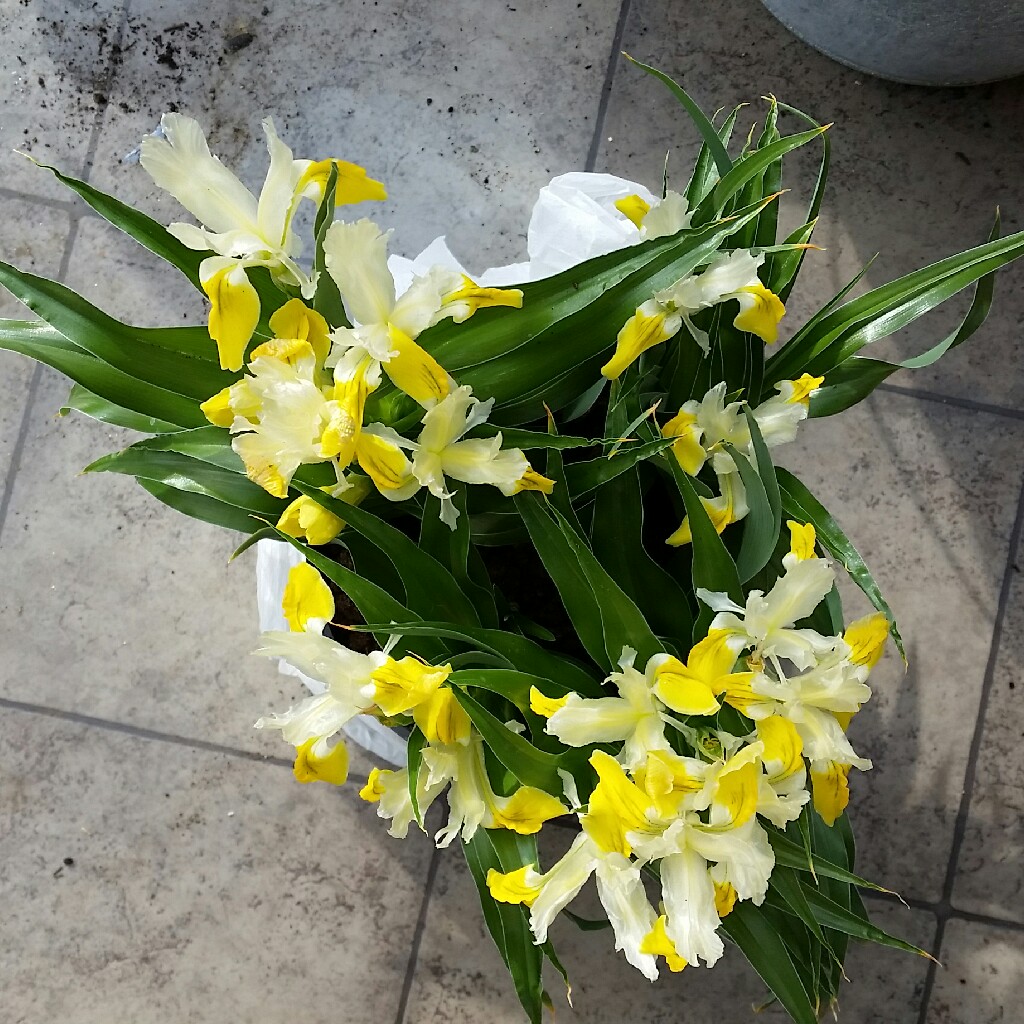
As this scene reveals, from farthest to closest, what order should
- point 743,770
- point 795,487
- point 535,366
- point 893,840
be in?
point 893,840 < point 795,487 < point 535,366 < point 743,770


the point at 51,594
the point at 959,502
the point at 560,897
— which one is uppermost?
the point at 560,897

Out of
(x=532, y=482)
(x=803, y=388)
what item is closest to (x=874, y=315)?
(x=803, y=388)

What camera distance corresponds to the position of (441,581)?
2.38ft

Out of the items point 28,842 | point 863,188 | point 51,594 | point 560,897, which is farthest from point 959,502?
point 28,842

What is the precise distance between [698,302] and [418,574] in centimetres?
27

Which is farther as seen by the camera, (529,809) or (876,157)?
(876,157)

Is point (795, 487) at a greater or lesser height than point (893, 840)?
greater

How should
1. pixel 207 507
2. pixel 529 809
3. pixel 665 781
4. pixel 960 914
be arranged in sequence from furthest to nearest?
1. pixel 960 914
2. pixel 207 507
3. pixel 529 809
4. pixel 665 781

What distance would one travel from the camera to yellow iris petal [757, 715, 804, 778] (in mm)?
597

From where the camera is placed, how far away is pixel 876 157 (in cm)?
130

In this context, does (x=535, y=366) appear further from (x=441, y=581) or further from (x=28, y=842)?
(x=28, y=842)

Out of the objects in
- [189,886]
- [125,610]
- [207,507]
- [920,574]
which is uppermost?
[207,507]

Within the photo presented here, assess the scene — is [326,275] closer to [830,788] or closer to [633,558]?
A: [633,558]

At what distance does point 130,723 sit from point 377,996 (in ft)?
1.54
